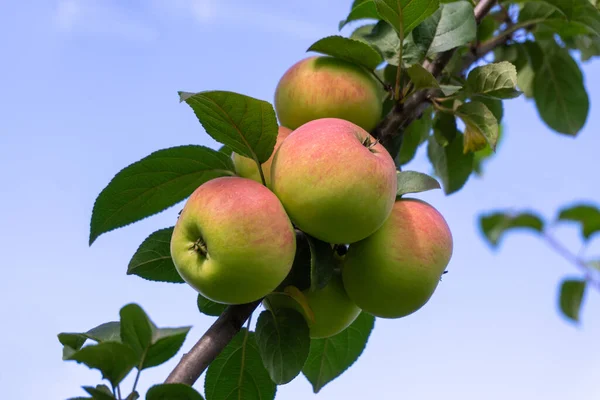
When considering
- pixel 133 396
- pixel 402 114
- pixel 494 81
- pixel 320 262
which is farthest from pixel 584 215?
pixel 133 396

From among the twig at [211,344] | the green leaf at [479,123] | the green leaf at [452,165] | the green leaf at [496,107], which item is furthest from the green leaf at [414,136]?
the twig at [211,344]

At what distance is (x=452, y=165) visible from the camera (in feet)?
7.86

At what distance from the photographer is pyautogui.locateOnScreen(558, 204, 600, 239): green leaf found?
5.52 feet

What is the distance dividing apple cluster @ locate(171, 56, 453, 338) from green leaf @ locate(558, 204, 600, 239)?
14.2 inches

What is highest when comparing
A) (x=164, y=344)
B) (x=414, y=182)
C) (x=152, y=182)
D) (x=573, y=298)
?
(x=152, y=182)

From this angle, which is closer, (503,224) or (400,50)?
(503,224)

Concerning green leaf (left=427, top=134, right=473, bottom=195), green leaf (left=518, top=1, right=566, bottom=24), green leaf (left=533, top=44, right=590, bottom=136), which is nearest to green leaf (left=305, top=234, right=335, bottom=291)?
Answer: green leaf (left=427, top=134, right=473, bottom=195)

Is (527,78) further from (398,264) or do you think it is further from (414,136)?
(398,264)

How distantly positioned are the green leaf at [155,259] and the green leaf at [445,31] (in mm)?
857

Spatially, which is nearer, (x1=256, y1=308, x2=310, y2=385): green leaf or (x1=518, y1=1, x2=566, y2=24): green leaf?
(x1=256, y1=308, x2=310, y2=385): green leaf

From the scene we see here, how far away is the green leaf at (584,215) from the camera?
5.52 ft

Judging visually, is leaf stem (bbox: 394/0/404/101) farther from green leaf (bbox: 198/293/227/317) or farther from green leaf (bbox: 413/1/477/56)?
green leaf (bbox: 198/293/227/317)

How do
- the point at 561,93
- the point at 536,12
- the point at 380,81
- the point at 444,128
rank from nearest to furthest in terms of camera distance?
A: the point at 380,81, the point at 444,128, the point at 536,12, the point at 561,93

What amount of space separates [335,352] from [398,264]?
1.62 feet
